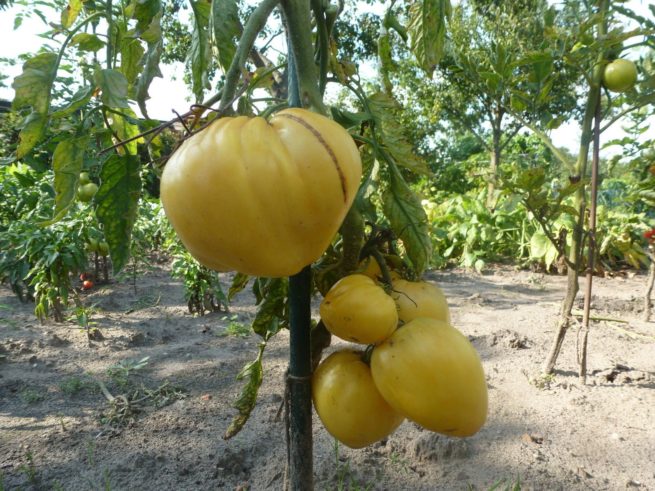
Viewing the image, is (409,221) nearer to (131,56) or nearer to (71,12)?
(131,56)

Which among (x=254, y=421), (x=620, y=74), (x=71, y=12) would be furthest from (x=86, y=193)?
(x=620, y=74)

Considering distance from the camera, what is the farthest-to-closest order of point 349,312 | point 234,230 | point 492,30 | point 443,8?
point 492,30, point 443,8, point 349,312, point 234,230

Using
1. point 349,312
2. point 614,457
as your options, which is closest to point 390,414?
point 349,312

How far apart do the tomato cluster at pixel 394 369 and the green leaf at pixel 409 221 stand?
0.06m

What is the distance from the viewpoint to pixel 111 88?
25.0 inches

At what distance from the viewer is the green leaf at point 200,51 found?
72 centimetres

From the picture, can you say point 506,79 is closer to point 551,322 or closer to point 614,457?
point 614,457

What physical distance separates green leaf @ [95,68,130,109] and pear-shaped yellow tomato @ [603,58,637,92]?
179 centimetres

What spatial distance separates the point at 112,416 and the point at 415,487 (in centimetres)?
121

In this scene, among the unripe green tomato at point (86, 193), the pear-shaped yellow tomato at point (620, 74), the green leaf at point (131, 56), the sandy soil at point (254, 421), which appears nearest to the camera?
the green leaf at point (131, 56)

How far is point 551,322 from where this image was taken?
3.20 m

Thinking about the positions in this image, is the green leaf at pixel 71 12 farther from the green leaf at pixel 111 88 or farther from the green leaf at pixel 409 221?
the green leaf at pixel 409 221

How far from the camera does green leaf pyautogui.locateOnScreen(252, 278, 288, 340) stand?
80 centimetres

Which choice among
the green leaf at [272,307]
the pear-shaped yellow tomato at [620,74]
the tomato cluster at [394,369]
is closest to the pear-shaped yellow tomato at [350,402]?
the tomato cluster at [394,369]
